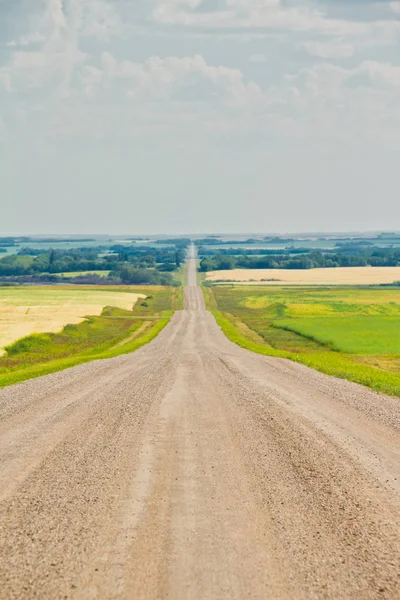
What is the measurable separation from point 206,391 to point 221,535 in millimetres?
19412

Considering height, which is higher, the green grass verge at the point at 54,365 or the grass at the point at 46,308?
the green grass verge at the point at 54,365

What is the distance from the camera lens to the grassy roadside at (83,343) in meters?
51.4

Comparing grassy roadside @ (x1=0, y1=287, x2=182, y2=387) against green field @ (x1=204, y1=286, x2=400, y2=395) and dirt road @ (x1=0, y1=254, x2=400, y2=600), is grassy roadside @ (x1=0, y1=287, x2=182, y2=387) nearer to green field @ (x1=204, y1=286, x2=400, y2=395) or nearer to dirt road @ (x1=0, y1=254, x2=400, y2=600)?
green field @ (x1=204, y1=286, x2=400, y2=395)

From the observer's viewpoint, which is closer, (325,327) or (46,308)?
(325,327)

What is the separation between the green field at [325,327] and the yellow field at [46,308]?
2322 centimetres

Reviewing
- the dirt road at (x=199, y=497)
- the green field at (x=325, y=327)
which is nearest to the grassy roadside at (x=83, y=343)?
the green field at (x=325, y=327)

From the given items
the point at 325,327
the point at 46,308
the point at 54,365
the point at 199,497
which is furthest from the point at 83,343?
the point at 199,497

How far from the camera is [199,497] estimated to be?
16.8 m

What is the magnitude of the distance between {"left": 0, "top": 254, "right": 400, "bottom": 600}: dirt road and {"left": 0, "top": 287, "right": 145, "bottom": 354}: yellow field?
43380mm

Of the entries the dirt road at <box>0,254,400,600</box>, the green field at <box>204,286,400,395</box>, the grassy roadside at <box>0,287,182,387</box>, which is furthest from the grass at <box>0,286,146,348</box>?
the dirt road at <box>0,254,400,600</box>

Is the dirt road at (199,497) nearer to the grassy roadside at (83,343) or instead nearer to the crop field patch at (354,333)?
the grassy roadside at (83,343)

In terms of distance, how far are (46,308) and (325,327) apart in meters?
57.1

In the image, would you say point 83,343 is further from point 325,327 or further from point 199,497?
point 199,497

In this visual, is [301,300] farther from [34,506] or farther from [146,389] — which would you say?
[34,506]
